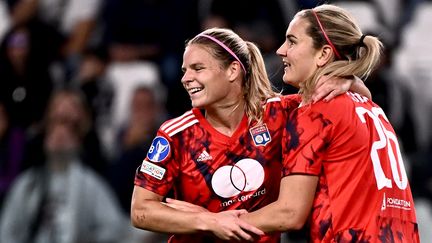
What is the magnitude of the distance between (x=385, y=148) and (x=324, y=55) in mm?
513

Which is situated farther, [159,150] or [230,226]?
[159,150]

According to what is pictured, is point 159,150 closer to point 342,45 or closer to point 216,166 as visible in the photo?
point 216,166

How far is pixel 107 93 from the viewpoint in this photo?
9383 mm

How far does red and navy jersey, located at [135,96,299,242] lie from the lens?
462cm

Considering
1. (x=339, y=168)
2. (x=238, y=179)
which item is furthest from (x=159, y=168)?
(x=339, y=168)

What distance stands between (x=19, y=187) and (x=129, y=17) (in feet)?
6.50

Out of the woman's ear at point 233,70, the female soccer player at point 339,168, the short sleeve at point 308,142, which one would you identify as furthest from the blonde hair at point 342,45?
the woman's ear at point 233,70

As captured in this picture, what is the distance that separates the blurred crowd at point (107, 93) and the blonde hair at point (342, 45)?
4106 millimetres

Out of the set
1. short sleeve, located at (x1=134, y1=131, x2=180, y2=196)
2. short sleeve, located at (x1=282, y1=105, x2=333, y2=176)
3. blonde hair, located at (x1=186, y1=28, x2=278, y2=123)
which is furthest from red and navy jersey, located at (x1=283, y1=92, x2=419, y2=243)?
short sleeve, located at (x1=134, y1=131, x2=180, y2=196)

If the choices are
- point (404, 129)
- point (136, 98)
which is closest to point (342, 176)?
point (404, 129)

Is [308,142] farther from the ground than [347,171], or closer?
farther from the ground

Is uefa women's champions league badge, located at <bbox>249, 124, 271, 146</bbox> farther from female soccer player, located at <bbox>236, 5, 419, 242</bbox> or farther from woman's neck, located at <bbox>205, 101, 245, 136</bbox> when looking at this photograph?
female soccer player, located at <bbox>236, 5, 419, 242</bbox>

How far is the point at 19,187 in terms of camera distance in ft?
30.8

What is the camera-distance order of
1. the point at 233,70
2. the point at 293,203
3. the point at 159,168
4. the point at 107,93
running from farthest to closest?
the point at 107,93 → the point at 233,70 → the point at 159,168 → the point at 293,203
